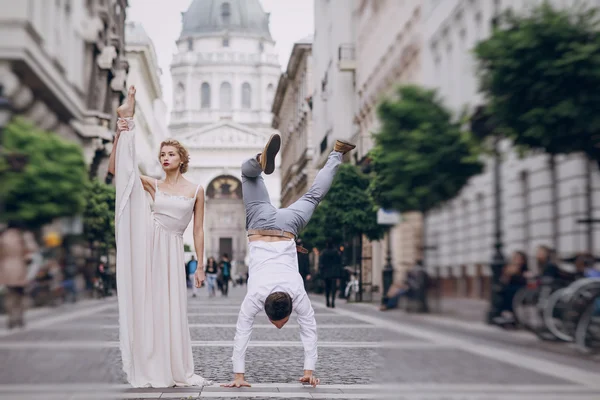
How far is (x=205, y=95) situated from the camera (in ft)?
468

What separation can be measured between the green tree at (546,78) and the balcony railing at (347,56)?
1.77 feet

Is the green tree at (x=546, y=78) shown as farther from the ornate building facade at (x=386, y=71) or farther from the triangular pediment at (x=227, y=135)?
the triangular pediment at (x=227, y=135)

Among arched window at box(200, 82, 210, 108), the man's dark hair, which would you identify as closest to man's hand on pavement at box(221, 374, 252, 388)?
the man's dark hair

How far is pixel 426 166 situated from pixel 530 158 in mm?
218

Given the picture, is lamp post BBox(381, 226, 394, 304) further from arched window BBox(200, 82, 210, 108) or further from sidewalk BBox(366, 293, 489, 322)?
arched window BBox(200, 82, 210, 108)

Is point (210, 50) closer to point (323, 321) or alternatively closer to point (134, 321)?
point (323, 321)

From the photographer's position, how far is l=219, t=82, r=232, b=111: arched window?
14388cm

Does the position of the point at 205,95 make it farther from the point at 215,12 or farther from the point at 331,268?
the point at 331,268

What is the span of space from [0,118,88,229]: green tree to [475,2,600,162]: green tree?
689 millimetres

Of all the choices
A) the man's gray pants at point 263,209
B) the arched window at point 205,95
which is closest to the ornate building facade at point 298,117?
the man's gray pants at point 263,209

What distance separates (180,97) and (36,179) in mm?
137303

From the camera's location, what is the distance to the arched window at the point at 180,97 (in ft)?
442

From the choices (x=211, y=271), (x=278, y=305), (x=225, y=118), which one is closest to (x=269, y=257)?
(x=278, y=305)

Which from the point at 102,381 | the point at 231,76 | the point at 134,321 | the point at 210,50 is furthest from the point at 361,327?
the point at 231,76
